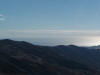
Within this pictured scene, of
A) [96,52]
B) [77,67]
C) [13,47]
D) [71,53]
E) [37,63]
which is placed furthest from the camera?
[96,52]

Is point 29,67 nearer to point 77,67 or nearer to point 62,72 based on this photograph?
point 62,72

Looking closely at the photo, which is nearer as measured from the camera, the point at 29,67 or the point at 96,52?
the point at 29,67

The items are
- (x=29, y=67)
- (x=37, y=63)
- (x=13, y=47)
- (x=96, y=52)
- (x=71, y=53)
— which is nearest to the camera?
(x=29, y=67)

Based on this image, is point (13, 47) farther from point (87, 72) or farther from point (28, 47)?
point (87, 72)

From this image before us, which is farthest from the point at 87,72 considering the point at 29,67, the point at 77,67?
the point at 29,67

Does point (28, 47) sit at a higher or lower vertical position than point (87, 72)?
higher

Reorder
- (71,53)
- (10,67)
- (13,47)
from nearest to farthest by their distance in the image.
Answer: (10,67), (13,47), (71,53)

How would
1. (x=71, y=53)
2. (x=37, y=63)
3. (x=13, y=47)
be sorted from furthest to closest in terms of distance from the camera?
(x=71, y=53) → (x=13, y=47) → (x=37, y=63)

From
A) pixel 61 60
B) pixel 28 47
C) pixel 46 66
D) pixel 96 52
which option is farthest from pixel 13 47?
pixel 96 52

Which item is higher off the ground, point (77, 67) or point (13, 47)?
point (13, 47)
